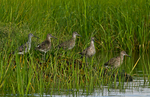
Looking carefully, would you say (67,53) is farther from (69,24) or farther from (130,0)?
(130,0)

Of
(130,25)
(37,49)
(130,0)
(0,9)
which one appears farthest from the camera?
(130,0)

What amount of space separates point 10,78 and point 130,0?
39.2ft

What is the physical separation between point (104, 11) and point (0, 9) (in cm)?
599

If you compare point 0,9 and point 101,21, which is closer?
point 0,9

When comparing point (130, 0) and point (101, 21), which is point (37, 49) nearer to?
point (101, 21)

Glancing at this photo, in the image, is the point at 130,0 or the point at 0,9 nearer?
the point at 0,9

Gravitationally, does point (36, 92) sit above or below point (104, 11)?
below

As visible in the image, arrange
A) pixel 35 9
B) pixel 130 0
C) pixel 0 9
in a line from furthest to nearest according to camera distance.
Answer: pixel 130 0
pixel 35 9
pixel 0 9

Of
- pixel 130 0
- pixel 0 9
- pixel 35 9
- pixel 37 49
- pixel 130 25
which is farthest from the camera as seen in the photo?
pixel 130 0

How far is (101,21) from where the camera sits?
19.3 meters

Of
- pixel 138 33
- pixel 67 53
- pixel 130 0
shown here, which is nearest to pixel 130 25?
pixel 138 33

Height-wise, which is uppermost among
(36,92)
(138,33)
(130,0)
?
(130,0)

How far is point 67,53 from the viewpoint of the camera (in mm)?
13008

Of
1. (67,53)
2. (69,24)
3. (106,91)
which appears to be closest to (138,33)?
(69,24)
